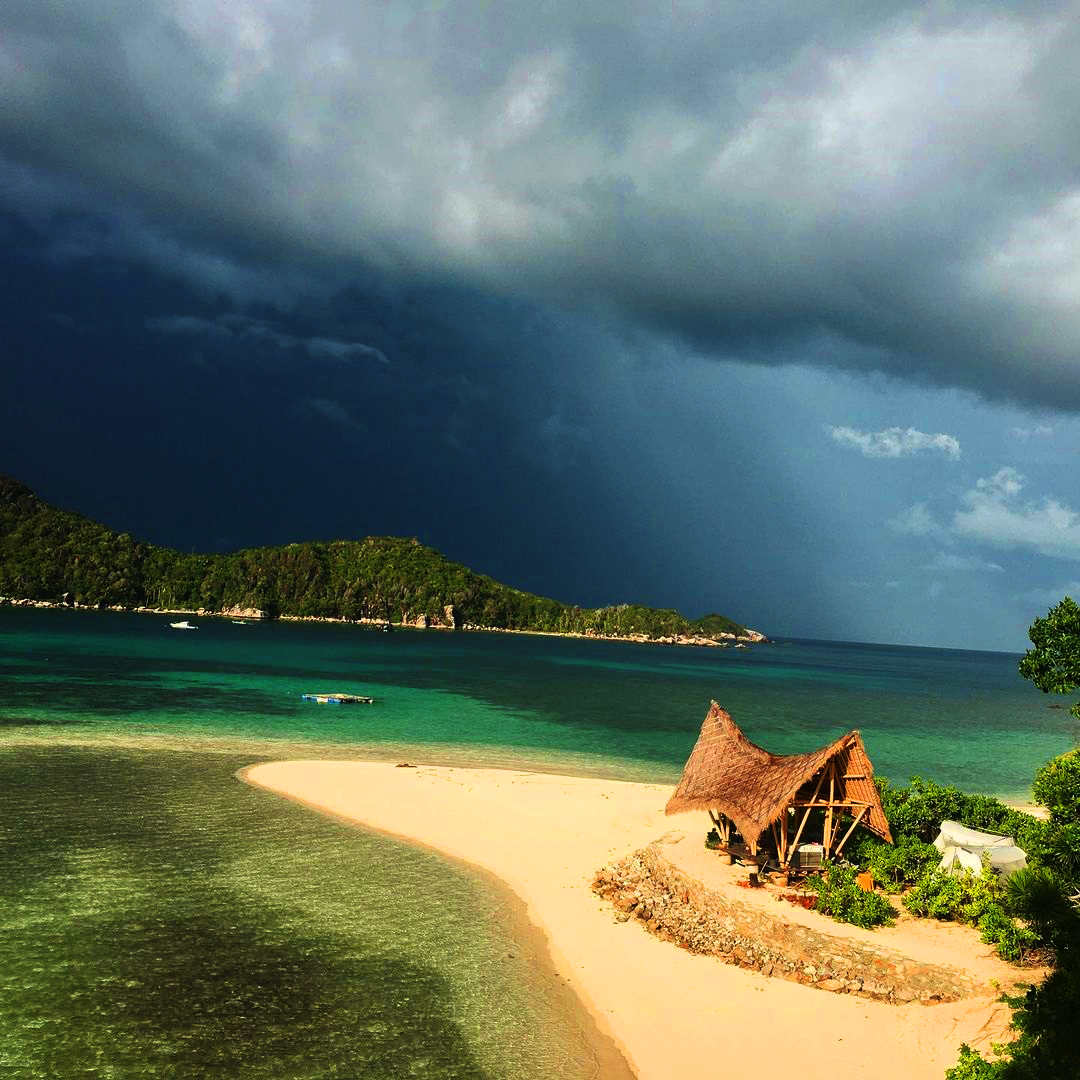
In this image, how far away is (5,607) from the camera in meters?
193

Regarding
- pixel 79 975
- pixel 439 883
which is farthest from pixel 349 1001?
pixel 439 883


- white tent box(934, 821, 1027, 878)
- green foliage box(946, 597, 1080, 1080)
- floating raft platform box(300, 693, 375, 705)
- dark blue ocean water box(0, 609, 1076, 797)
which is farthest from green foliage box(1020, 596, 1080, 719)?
floating raft platform box(300, 693, 375, 705)

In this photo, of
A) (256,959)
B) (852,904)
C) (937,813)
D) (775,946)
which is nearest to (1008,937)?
(852,904)

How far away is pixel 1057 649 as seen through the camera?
16344mm

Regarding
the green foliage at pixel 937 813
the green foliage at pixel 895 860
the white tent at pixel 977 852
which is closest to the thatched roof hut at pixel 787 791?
the green foliage at pixel 895 860

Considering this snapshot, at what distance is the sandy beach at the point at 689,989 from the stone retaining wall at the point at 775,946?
31 cm

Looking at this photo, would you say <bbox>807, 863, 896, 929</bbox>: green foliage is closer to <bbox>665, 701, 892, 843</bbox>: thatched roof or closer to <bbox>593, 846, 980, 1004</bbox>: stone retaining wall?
<bbox>593, 846, 980, 1004</bbox>: stone retaining wall

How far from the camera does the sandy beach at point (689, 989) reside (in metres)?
13.9

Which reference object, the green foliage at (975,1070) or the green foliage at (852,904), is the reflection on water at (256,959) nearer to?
the green foliage at (975,1070)

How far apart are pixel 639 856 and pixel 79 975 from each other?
600 inches

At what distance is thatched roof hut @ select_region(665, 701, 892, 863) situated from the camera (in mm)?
20469

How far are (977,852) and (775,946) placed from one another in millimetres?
8272

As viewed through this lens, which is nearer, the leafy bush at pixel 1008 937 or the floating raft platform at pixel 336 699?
the leafy bush at pixel 1008 937

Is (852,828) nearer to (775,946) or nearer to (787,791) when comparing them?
(787,791)
